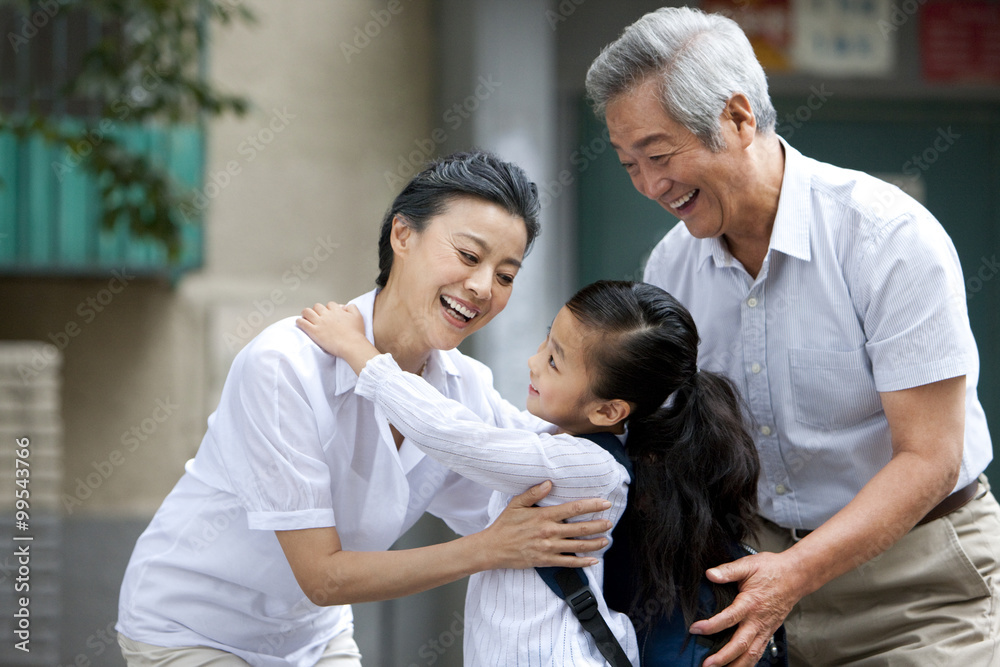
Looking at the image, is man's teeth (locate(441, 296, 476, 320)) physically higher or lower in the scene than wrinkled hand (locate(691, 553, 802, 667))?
higher

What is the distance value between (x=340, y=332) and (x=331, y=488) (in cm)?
30

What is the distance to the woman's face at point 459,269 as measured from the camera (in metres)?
1.81

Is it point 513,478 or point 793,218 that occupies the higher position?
point 793,218

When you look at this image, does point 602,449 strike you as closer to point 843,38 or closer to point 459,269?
point 459,269

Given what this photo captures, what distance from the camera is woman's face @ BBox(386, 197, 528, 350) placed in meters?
1.81

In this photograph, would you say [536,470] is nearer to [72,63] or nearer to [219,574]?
[219,574]

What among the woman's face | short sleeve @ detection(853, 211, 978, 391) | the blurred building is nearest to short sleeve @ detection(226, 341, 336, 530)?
the woman's face

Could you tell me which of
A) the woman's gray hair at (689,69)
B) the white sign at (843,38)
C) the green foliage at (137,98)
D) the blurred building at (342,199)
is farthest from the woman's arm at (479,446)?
the white sign at (843,38)

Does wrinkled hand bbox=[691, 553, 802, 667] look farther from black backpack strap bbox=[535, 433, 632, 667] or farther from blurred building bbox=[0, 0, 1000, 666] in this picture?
blurred building bbox=[0, 0, 1000, 666]

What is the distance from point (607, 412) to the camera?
1802 mm

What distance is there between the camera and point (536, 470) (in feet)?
5.43

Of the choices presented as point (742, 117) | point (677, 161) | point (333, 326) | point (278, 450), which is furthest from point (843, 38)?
point (278, 450)

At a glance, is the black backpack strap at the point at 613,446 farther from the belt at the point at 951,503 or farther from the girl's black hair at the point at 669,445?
the belt at the point at 951,503

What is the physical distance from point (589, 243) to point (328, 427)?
2939 mm
